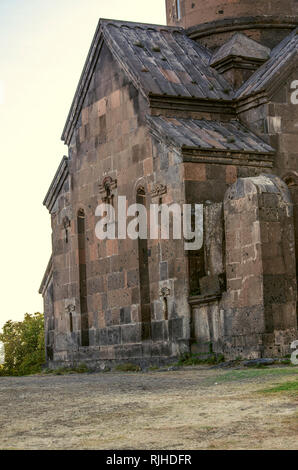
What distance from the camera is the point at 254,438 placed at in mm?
7770

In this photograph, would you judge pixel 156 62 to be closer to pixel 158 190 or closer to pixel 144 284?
pixel 158 190

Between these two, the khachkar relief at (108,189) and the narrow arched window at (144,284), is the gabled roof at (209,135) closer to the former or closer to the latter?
the narrow arched window at (144,284)

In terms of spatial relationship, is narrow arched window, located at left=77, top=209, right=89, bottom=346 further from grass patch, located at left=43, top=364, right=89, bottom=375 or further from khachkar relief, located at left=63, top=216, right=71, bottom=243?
grass patch, located at left=43, top=364, right=89, bottom=375

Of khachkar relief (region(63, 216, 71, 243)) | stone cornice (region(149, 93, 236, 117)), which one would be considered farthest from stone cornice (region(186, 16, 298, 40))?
khachkar relief (region(63, 216, 71, 243))

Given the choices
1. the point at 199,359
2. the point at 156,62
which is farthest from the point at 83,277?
the point at 199,359

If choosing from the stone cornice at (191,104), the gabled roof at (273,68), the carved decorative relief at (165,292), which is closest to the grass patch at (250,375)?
the carved decorative relief at (165,292)

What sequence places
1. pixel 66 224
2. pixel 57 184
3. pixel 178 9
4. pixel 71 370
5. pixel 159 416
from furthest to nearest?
pixel 178 9
pixel 57 184
pixel 66 224
pixel 71 370
pixel 159 416

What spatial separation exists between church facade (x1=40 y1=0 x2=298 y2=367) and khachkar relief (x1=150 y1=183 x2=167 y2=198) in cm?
8

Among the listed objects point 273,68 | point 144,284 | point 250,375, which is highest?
point 273,68

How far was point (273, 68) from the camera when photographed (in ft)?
80.4

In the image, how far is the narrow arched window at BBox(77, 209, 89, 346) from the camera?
26.8 metres

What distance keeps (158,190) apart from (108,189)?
3.18 m
